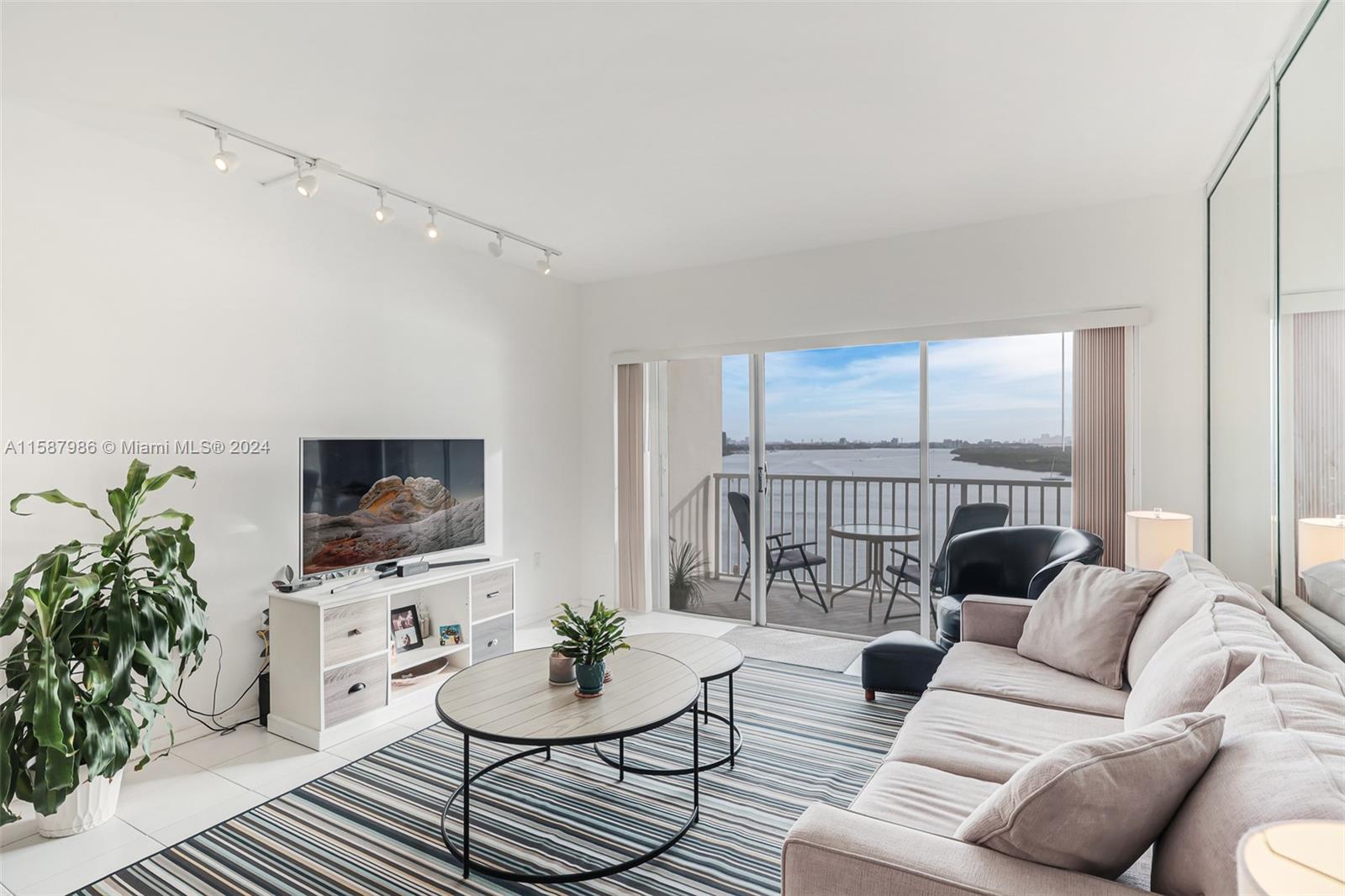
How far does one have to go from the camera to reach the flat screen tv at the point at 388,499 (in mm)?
3510

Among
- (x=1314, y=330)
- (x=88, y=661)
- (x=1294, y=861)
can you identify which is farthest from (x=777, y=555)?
(x=1294, y=861)

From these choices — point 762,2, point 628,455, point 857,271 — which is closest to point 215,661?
point 628,455

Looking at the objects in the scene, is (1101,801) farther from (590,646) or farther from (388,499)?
(388,499)

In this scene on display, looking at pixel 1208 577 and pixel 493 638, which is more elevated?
pixel 1208 577

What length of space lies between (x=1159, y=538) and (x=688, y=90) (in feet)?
9.28

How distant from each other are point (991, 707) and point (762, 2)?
2359 mm

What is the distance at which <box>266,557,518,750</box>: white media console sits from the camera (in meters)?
3.12

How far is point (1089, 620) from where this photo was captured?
2.64 metres

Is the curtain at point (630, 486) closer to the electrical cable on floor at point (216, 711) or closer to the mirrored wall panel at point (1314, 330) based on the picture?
the electrical cable on floor at point (216, 711)

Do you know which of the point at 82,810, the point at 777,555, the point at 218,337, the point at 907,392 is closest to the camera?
the point at 82,810

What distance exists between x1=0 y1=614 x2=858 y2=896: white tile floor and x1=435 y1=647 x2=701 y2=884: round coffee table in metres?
0.74

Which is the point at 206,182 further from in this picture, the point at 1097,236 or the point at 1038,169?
the point at 1097,236

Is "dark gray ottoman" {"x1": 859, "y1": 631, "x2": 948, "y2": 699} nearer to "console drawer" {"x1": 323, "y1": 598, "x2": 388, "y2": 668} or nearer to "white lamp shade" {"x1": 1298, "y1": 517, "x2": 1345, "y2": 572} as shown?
"white lamp shade" {"x1": 1298, "y1": 517, "x2": 1345, "y2": 572}

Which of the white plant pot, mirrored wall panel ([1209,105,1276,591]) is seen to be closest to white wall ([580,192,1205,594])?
mirrored wall panel ([1209,105,1276,591])
